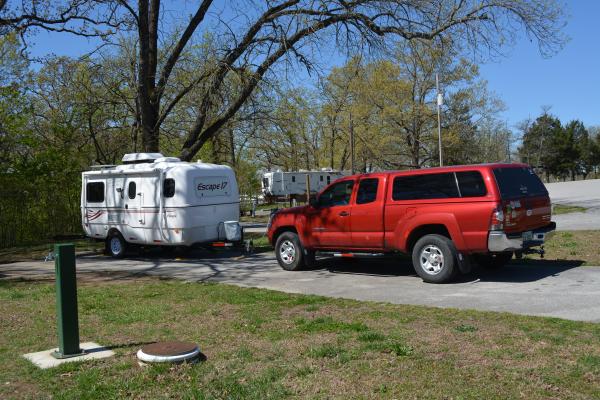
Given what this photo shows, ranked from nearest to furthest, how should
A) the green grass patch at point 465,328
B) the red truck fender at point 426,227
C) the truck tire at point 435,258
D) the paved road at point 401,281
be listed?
1. the green grass patch at point 465,328
2. the paved road at point 401,281
3. the red truck fender at point 426,227
4. the truck tire at point 435,258

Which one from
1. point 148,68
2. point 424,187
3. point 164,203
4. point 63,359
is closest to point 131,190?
point 164,203

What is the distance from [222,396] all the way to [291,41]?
12.8 m

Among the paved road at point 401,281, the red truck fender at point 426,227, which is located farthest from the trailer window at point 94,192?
the red truck fender at point 426,227

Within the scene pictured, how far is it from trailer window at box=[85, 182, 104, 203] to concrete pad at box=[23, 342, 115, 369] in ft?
→ 36.3

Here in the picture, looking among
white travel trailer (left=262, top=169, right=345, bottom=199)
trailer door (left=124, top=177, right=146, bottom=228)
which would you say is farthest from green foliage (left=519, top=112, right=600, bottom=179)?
trailer door (left=124, top=177, right=146, bottom=228)

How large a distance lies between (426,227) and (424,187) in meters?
0.69

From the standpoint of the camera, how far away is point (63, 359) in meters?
5.77

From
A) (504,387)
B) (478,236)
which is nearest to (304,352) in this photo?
(504,387)

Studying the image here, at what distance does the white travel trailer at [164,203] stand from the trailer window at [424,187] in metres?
5.75

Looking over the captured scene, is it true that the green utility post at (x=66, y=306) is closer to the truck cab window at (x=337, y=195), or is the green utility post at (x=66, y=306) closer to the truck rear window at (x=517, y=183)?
the truck cab window at (x=337, y=195)

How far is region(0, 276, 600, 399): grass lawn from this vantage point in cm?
466

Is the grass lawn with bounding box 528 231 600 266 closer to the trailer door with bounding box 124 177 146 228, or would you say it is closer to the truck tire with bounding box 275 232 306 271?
the truck tire with bounding box 275 232 306 271

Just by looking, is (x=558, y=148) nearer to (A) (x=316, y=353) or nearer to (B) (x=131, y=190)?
(B) (x=131, y=190)

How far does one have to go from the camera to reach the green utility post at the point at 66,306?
5.86m
